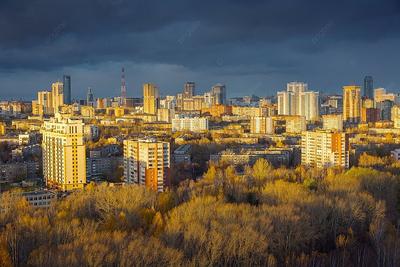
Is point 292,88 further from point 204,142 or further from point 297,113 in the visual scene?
point 204,142

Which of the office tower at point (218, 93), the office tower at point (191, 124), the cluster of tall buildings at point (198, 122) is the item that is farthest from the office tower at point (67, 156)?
the office tower at point (218, 93)

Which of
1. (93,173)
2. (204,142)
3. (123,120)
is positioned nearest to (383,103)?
(123,120)

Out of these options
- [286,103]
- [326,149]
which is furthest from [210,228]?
[286,103]

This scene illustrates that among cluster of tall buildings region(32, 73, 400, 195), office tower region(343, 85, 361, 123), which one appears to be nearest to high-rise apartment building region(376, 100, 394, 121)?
cluster of tall buildings region(32, 73, 400, 195)

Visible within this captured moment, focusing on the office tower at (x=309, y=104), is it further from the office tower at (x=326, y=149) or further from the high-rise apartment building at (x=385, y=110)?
the office tower at (x=326, y=149)

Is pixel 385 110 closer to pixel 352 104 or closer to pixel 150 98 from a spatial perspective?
pixel 352 104
